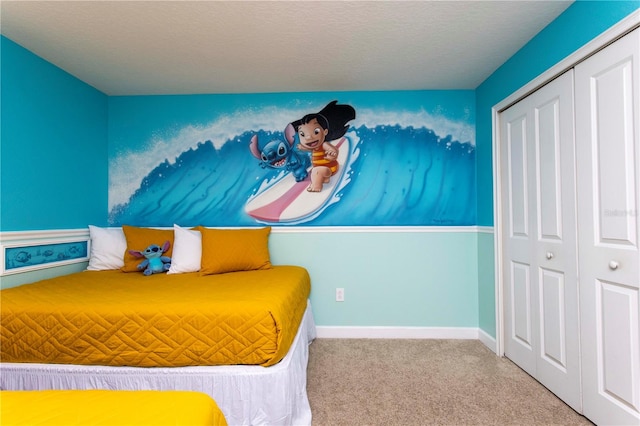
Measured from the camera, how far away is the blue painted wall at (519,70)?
1573 mm

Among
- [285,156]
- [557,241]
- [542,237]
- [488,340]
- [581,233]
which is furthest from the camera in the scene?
[285,156]

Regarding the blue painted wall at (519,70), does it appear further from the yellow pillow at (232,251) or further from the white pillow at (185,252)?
the white pillow at (185,252)

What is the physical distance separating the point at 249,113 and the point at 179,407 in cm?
258

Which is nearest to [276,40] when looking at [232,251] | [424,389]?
[232,251]

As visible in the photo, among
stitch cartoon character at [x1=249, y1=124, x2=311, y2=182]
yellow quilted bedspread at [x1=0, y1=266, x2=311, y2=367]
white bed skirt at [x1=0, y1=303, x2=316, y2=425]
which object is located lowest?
white bed skirt at [x1=0, y1=303, x2=316, y2=425]

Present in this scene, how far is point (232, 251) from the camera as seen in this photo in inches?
98.7

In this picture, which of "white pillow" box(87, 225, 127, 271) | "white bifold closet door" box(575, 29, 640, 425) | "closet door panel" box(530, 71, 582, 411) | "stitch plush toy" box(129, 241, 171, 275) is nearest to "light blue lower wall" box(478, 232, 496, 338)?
"closet door panel" box(530, 71, 582, 411)

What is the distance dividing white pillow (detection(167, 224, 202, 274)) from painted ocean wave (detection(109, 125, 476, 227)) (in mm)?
347

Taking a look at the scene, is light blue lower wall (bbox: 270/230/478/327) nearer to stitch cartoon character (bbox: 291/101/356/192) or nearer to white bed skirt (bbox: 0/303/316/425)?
stitch cartoon character (bbox: 291/101/356/192)

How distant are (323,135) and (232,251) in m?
1.33

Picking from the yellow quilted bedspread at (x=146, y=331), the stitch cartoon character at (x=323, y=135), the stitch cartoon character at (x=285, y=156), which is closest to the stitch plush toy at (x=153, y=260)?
the yellow quilted bedspread at (x=146, y=331)

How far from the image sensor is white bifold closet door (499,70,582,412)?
1.77 metres

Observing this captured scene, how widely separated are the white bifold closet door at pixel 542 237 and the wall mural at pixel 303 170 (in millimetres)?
517

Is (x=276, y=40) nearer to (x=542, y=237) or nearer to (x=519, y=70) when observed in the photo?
(x=519, y=70)
